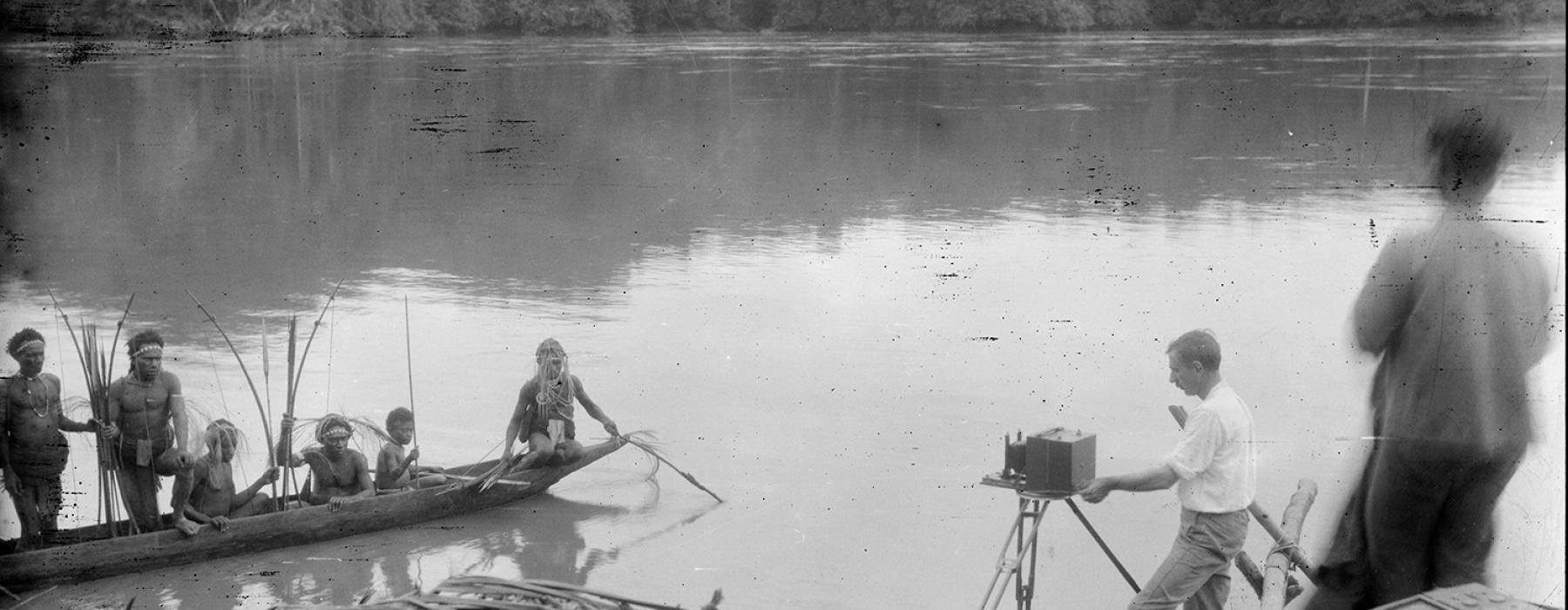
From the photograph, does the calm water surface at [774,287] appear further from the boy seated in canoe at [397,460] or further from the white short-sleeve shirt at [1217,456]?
the white short-sleeve shirt at [1217,456]

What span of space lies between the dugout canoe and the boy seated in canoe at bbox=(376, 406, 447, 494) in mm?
144

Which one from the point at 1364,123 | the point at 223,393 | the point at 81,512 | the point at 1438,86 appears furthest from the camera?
the point at 1438,86

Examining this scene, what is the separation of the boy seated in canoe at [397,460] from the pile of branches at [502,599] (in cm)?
401

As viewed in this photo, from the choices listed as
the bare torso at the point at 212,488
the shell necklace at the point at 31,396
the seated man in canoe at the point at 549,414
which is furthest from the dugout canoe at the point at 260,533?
the shell necklace at the point at 31,396

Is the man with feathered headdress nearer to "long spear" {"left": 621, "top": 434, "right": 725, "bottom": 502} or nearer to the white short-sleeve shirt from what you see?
"long spear" {"left": 621, "top": 434, "right": 725, "bottom": 502}

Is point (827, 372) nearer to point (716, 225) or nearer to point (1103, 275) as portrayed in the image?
point (1103, 275)

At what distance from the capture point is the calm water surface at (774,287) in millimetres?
7555

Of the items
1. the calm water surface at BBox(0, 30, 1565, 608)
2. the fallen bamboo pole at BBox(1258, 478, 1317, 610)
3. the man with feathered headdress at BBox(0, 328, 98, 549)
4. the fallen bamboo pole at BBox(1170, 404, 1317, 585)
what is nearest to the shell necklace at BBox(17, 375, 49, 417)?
the man with feathered headdress at BBox(0, 328, 98, 549)

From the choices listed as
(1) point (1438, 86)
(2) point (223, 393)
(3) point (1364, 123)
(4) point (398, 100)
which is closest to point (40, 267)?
(2) point (223, 393)

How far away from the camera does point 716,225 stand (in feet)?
53.2

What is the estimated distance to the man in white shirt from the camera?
478 centimetres

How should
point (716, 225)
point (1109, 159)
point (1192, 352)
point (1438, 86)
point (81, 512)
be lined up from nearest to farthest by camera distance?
point (1192, 352) < point (81, 512) < point (716, 225) < point (1109, 159) < point (1438, 86)

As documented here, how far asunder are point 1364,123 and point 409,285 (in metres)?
16.8

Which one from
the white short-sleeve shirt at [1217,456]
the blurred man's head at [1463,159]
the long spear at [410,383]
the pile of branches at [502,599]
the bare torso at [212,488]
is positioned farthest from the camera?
the long spear at [410,383]
